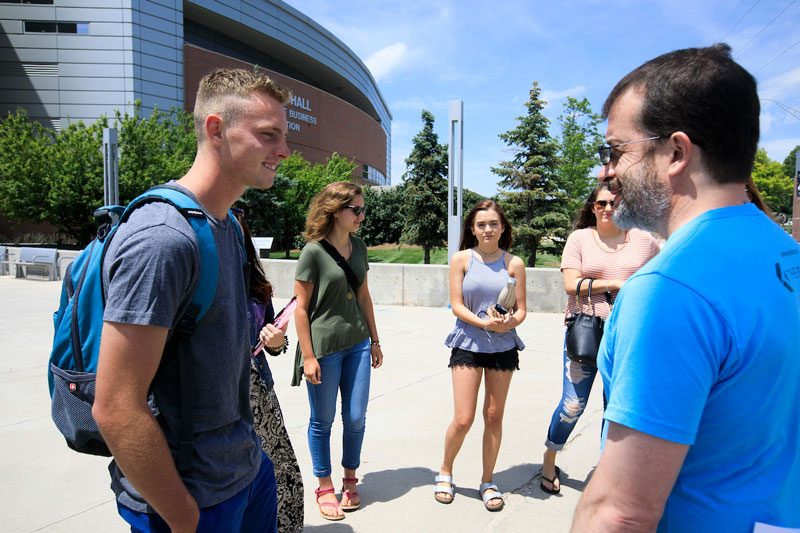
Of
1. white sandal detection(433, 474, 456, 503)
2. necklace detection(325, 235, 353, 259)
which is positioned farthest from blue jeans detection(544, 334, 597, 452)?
necklace detection(325, 235, 353, 259)

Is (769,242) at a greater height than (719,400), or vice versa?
(769,242)

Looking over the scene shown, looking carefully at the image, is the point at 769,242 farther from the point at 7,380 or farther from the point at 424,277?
the point at 424,277

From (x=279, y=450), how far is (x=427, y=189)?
27.6m

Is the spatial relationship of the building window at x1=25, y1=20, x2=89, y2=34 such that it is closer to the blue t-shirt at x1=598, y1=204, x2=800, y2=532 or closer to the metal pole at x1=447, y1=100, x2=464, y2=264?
the metal pole at x1=447, y1=100, x2=464, y2=264

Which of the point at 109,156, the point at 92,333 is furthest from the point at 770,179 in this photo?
the point at 92,333

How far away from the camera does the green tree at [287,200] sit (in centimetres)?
2805

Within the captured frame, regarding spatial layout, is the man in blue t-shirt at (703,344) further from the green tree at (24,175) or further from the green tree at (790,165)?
the green tree at (790,165)

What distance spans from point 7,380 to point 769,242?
24.4ft

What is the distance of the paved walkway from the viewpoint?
326 cm

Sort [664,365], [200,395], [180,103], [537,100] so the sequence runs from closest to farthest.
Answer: [664,365]
[200,395]
[537,100]
[180,103]

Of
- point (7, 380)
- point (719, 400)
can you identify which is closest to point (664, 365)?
point (719, 400)

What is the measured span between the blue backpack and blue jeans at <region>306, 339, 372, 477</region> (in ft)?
6.23

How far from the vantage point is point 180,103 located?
37969mm

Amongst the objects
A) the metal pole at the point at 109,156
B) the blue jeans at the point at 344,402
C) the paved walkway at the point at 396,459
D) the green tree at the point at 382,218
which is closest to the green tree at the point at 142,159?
the metal pole at the point at 109,156
